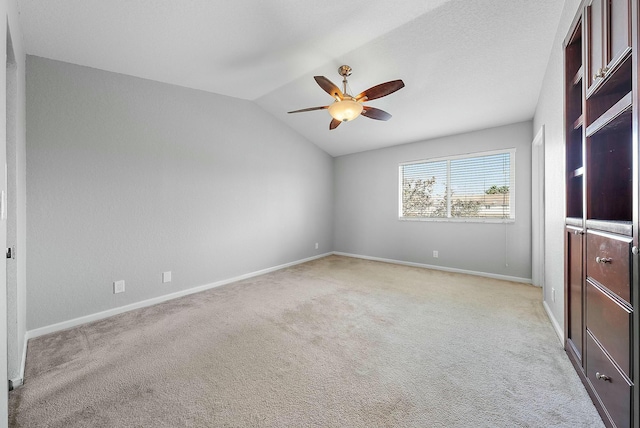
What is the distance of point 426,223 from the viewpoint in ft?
15.8

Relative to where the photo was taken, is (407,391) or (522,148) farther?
(522,148)

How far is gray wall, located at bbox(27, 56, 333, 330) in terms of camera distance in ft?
8.14

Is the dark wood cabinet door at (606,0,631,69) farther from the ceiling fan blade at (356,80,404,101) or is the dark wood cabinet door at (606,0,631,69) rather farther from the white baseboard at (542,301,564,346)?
the white baseboard at (542,301,564,346)

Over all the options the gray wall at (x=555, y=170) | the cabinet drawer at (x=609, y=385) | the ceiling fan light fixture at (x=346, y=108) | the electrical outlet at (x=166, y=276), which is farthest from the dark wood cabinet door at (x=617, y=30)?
the electrical outlet at (x=166, y=276)

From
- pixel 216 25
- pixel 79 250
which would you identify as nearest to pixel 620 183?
pixel 216 25

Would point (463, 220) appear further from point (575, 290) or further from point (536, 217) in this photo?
point (575, 290)

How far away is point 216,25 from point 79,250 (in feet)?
8.20

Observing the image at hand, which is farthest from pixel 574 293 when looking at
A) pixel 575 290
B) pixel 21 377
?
pixel 21 377

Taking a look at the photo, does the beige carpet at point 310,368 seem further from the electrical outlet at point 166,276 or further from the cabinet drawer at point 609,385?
the electrical outlet at point 166,276

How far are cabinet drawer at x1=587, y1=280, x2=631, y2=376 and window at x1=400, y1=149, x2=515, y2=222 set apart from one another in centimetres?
287

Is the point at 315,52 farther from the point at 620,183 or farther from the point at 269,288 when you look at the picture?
the point at 269,288

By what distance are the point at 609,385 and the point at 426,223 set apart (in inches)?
142

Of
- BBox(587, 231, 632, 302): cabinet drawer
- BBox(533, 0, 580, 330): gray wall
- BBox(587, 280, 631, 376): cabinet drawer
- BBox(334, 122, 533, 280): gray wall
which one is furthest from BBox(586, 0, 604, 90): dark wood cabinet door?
BBox(334, 122, 533, 280): gray wall

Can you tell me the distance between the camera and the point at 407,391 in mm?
1632
